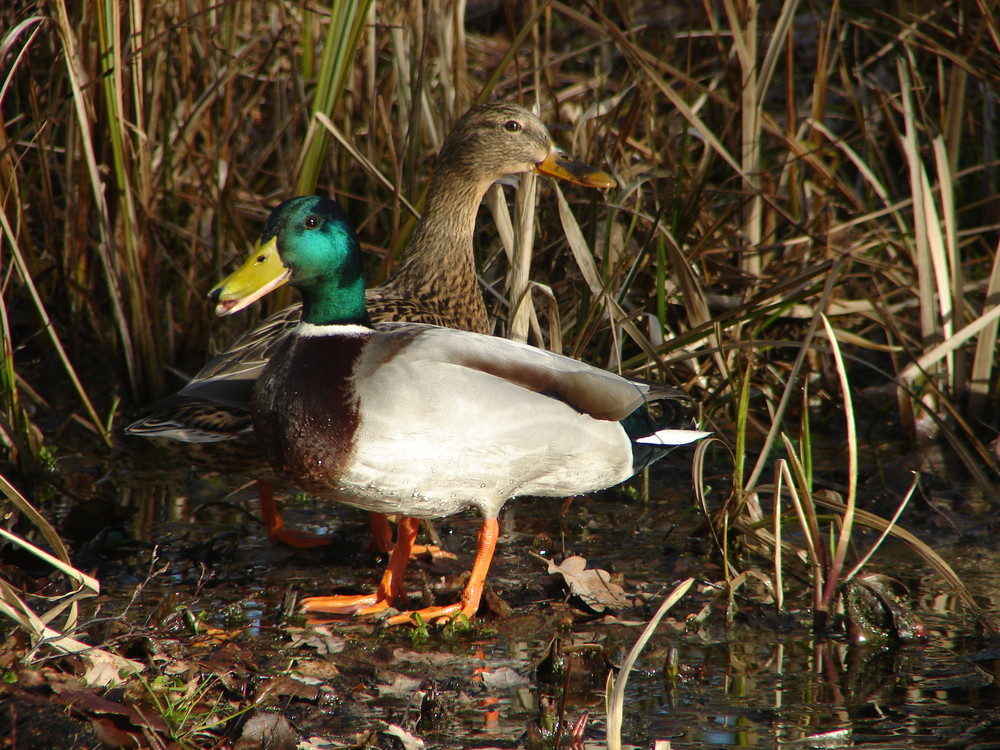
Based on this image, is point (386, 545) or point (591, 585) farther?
point (386, 545)

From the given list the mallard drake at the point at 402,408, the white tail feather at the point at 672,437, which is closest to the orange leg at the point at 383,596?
the mallard drake at the point at 402,408

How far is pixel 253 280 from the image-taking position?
120 inches

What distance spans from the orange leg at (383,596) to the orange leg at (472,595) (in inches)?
3.6

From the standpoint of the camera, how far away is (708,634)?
3049 mm

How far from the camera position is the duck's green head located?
304 cm

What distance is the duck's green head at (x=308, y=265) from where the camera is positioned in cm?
304

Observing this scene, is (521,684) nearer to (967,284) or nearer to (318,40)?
(967,284)

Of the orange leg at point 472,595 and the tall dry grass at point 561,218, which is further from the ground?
the tall dry grass at point 561,218

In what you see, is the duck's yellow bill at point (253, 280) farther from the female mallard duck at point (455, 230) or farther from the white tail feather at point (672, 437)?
the white tail feather at point (672, 437)

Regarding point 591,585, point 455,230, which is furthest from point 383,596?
point 455,230

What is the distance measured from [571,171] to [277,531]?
177 centimetres

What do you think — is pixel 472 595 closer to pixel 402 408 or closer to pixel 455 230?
pixel 402 408

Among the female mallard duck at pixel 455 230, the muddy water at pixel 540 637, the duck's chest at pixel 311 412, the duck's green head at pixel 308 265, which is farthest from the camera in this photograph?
the female mallard duck at pixel 455 230

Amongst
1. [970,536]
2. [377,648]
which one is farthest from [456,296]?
[970,536]
